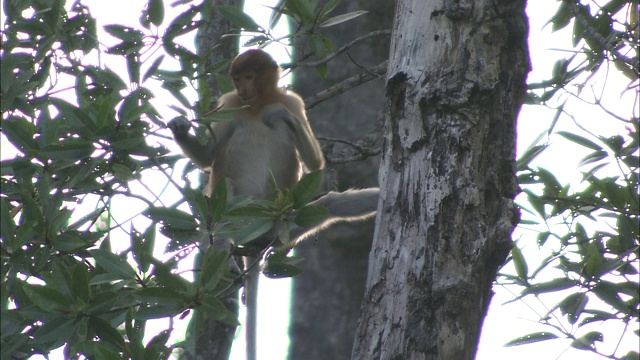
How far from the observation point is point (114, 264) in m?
2.69

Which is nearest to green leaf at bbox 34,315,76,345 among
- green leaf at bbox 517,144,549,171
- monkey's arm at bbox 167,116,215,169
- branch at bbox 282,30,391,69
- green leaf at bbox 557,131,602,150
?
monkey's arm at bbox 167,116,215,169

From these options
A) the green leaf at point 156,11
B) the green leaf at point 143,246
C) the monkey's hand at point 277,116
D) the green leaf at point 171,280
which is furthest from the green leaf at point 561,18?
the green leaf at point 171,280

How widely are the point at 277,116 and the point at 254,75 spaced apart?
0.26m

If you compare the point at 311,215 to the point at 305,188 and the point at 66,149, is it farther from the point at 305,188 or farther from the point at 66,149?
the point at 66,149

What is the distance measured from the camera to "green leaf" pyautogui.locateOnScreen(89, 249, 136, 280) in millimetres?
2670

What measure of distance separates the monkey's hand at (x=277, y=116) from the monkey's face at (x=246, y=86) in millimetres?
136

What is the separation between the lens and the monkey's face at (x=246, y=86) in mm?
4586

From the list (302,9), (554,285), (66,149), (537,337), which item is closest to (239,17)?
(302,9)

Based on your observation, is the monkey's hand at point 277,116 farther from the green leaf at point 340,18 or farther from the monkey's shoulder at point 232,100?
the green leaf at point 340,18

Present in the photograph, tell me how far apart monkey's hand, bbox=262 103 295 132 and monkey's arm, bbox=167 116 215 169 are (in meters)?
0.35

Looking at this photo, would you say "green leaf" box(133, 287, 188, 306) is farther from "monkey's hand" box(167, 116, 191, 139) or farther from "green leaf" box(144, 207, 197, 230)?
"monkey's hand" box(167, 116, 191, 139)

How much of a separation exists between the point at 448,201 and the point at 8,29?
202cm

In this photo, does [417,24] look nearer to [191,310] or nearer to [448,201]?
[448,201]

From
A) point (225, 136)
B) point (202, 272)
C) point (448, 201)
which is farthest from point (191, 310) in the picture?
point (225, 136)
